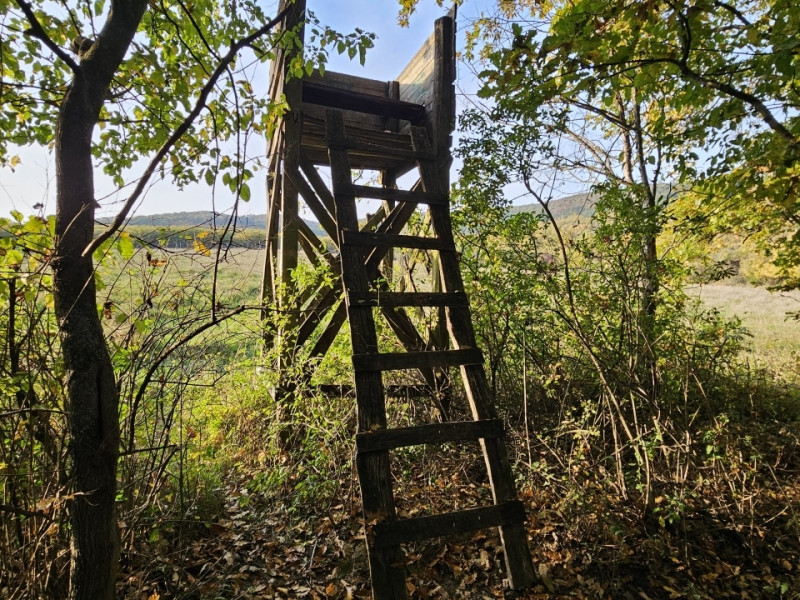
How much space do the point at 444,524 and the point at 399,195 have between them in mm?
2457

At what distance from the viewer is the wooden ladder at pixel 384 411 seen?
230 cm

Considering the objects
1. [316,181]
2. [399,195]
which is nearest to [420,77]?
[316,181]

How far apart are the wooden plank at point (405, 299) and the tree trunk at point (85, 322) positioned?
161 centimetres

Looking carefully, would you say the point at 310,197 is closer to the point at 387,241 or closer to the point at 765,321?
the point at 387,241

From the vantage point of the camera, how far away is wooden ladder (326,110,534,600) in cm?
230

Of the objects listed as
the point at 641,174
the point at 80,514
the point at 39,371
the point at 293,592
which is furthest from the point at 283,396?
the point at 641,174

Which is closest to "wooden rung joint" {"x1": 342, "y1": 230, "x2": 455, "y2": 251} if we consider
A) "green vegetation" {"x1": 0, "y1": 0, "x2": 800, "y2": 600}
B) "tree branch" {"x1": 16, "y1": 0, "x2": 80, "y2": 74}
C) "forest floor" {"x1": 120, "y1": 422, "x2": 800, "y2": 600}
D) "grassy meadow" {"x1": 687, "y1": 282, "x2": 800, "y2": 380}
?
"green vegetation" {"x1": 0, "y1": 0, "x2": 800, "y2": 600}

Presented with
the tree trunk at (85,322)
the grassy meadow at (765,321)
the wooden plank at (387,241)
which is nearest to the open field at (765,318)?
the grassy meadow at (765,321)

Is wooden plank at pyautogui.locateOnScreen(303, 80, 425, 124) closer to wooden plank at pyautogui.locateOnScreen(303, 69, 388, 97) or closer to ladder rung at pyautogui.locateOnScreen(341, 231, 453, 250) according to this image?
wooden plank at pyautogui.locateOnScreen(303, 69, 388, 97)

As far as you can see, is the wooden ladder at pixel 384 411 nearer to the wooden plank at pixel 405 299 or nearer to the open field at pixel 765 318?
the wooden plank at pixel 405 299

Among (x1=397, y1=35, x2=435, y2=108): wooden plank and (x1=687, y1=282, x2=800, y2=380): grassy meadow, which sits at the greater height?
(x1=397, y1=35, x2=435, y2=108): wooden plank

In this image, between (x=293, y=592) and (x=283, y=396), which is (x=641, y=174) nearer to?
(x=283, y=396)

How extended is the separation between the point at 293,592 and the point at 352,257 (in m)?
2.33

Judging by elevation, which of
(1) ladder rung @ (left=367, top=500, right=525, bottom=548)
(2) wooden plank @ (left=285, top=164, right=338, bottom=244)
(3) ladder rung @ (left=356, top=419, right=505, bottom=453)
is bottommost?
(1) ladder rung @ (left=367, top=500, right=525, bottom=548)
